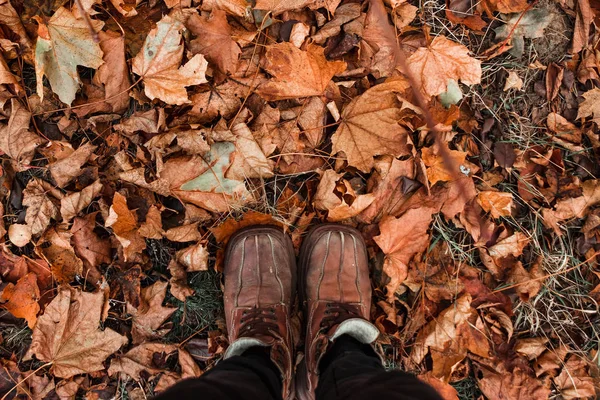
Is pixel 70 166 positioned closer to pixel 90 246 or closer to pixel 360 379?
pixel 90 246

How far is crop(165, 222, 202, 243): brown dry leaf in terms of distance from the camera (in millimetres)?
1674

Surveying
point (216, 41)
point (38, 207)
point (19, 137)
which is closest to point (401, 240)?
point (216, 41)

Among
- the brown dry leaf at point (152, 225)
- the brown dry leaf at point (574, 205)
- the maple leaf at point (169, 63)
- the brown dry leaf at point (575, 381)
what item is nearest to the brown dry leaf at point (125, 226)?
the brown dry leaf at point (152, 225)

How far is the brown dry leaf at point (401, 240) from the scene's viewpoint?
1.70 meters

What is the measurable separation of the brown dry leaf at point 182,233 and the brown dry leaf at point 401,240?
0.74 m

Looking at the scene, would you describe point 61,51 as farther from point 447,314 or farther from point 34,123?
point 447,314

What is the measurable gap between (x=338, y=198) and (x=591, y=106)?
3.77 ft

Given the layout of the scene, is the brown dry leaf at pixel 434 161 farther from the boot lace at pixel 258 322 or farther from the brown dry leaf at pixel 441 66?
the boot lace at pixel 258 322

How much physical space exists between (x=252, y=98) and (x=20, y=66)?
93 centimetres

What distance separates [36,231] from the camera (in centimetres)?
166

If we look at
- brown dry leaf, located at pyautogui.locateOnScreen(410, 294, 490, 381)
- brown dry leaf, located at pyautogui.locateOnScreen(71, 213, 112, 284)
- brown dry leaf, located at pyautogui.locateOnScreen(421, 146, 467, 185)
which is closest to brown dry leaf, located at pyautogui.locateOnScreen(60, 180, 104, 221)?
brown dry leaf, located at pyautogui.locateOnScreen(71, 213, 112, 284)

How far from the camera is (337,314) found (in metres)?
1.71

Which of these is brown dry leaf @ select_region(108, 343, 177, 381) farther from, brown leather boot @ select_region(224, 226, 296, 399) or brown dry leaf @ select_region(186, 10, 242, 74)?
brown dry leaf @ select_region(186, 10, 242, 74)

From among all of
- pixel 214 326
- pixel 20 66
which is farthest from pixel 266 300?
pixel 20 66
